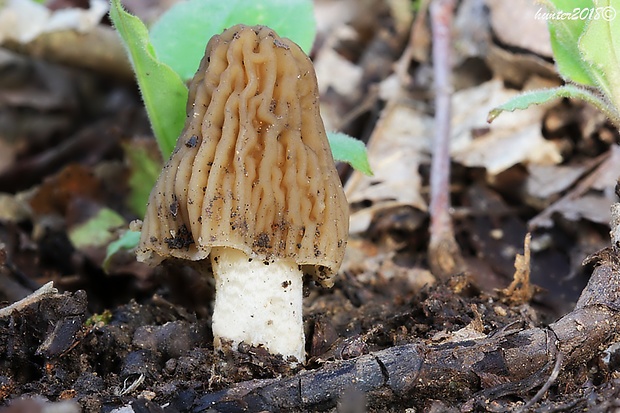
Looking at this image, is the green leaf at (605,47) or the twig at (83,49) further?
the twig at (83,49)

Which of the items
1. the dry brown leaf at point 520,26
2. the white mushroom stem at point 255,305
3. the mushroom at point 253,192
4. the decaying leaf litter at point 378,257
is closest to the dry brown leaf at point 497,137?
the decaying leaf litter at point 378,257

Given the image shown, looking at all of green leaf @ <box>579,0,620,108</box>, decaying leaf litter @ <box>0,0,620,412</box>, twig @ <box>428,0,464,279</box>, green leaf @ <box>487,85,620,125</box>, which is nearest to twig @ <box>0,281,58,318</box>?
decaying leaf litter @ <box>0,0,620,412</box>

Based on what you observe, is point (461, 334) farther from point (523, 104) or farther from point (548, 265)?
point (548, 265)

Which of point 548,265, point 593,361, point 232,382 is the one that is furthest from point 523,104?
point 232,382

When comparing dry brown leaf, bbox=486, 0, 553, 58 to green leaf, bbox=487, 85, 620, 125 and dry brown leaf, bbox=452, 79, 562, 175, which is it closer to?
dry brown leaf, bbox=452, 79, 562, 175

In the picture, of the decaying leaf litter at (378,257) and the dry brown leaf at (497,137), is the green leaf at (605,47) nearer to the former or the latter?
the decaying leaf litter at (378,257)

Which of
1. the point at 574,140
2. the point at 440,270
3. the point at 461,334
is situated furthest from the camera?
the point at 574,140
